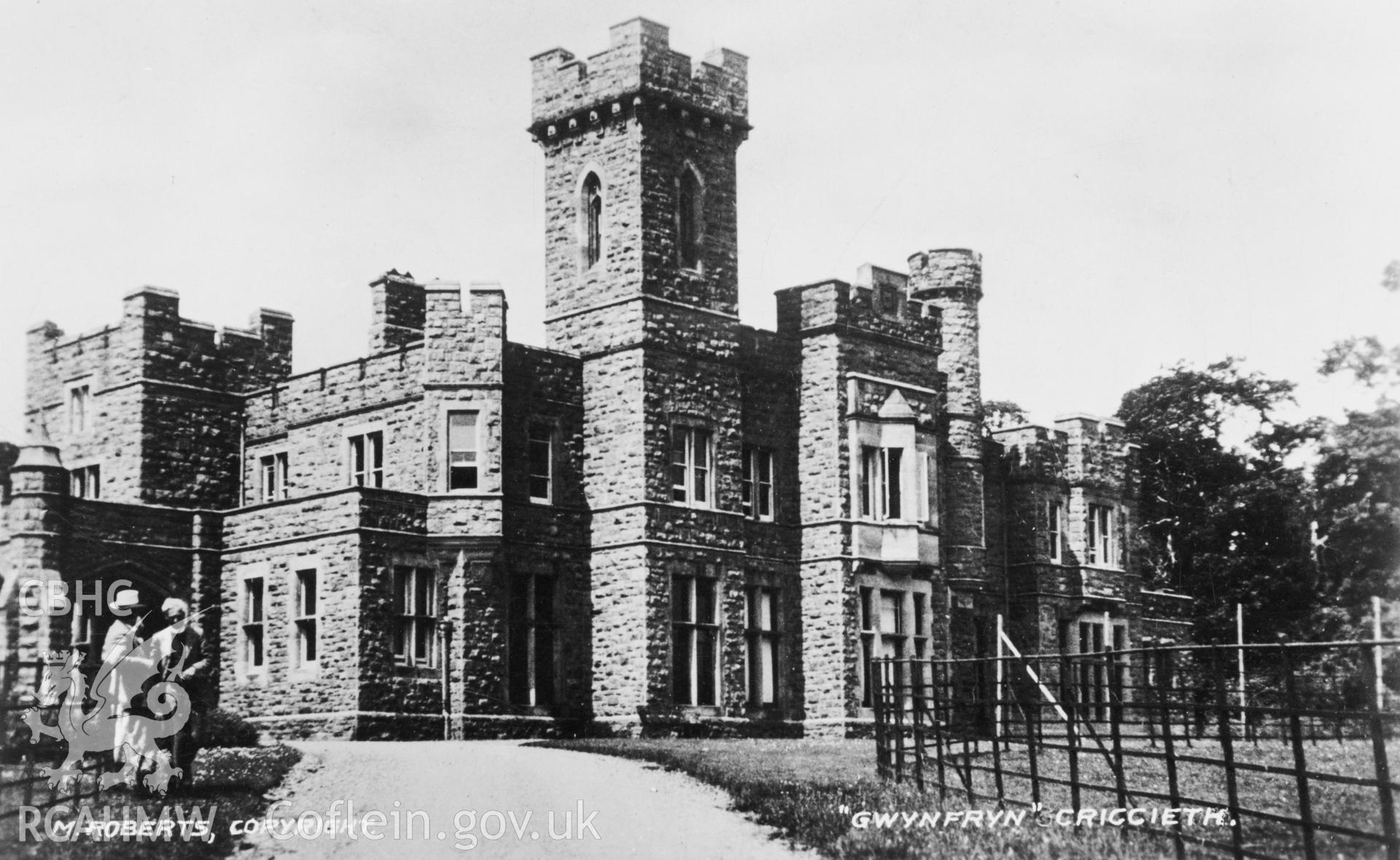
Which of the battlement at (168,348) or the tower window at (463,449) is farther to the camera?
the battlement at (168,348)

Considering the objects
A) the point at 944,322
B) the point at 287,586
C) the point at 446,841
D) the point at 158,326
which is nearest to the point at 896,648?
the point at 944,322

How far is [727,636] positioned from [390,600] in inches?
279

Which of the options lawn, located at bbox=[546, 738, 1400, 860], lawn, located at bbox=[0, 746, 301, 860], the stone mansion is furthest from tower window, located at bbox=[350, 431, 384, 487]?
lawn, located at bbox=[0, 746, 301, 860]

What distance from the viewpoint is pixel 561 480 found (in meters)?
33.7

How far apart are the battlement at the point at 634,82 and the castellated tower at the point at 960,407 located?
7660mm

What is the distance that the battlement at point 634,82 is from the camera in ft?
112

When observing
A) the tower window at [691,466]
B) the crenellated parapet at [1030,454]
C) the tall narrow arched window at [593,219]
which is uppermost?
the tall narrow arched window at [593,219]

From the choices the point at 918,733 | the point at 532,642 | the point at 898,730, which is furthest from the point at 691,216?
the point at 918,733

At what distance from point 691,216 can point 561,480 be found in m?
6.31

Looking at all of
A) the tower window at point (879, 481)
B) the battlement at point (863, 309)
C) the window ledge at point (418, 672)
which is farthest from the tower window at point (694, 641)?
the battlement at point (863, 309)

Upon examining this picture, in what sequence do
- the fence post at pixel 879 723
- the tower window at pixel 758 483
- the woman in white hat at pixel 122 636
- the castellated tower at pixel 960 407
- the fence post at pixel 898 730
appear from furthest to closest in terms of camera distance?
1. the castellated tower at pixel 960 407
2. the tower window at pixel 758 483
3. the fence post at pixel 879 723
4. the fence post at pixel 898 730
5. the woman in white hat at pixel 122 636

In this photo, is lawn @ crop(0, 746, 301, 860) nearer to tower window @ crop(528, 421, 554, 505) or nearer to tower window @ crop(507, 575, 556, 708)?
tower window @ crop(507, 575, 556, 708)

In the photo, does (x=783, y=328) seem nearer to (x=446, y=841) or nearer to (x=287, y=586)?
(x=287, y=586)

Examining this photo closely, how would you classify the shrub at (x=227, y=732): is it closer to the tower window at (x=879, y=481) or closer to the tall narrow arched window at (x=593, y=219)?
the tall narrow arched window at (x=593, y=219)
